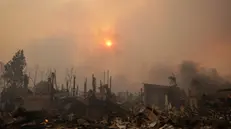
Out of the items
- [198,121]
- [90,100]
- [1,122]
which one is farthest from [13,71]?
[198,121]

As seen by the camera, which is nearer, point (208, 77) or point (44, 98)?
point (44, 98)

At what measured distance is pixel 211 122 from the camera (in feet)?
55.4

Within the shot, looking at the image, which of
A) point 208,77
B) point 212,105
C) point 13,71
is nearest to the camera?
point 212,105

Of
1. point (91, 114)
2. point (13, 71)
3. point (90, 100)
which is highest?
point (13, 71)

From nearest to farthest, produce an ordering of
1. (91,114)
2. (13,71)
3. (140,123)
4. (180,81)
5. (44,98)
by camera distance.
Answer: (140,123) → (91,114) → (44,98) → (13,71) → (180,81)

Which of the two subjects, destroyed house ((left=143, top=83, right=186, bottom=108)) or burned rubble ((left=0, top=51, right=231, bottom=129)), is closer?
burned rubble ((left=0, top=51, right=231, bottom=129))

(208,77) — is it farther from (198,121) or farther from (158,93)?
(198,121)

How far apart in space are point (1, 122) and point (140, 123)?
11.9 meters

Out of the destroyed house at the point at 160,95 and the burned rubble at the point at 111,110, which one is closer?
the burned rubble at the point at 111,110

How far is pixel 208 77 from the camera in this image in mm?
50531

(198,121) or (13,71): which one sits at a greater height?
(13,71)

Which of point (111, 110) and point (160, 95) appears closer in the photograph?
point (111, 110)

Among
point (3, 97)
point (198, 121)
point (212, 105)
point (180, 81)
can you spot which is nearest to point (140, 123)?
point (198, 121)

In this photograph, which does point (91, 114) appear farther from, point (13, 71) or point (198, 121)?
point (13, 71)
